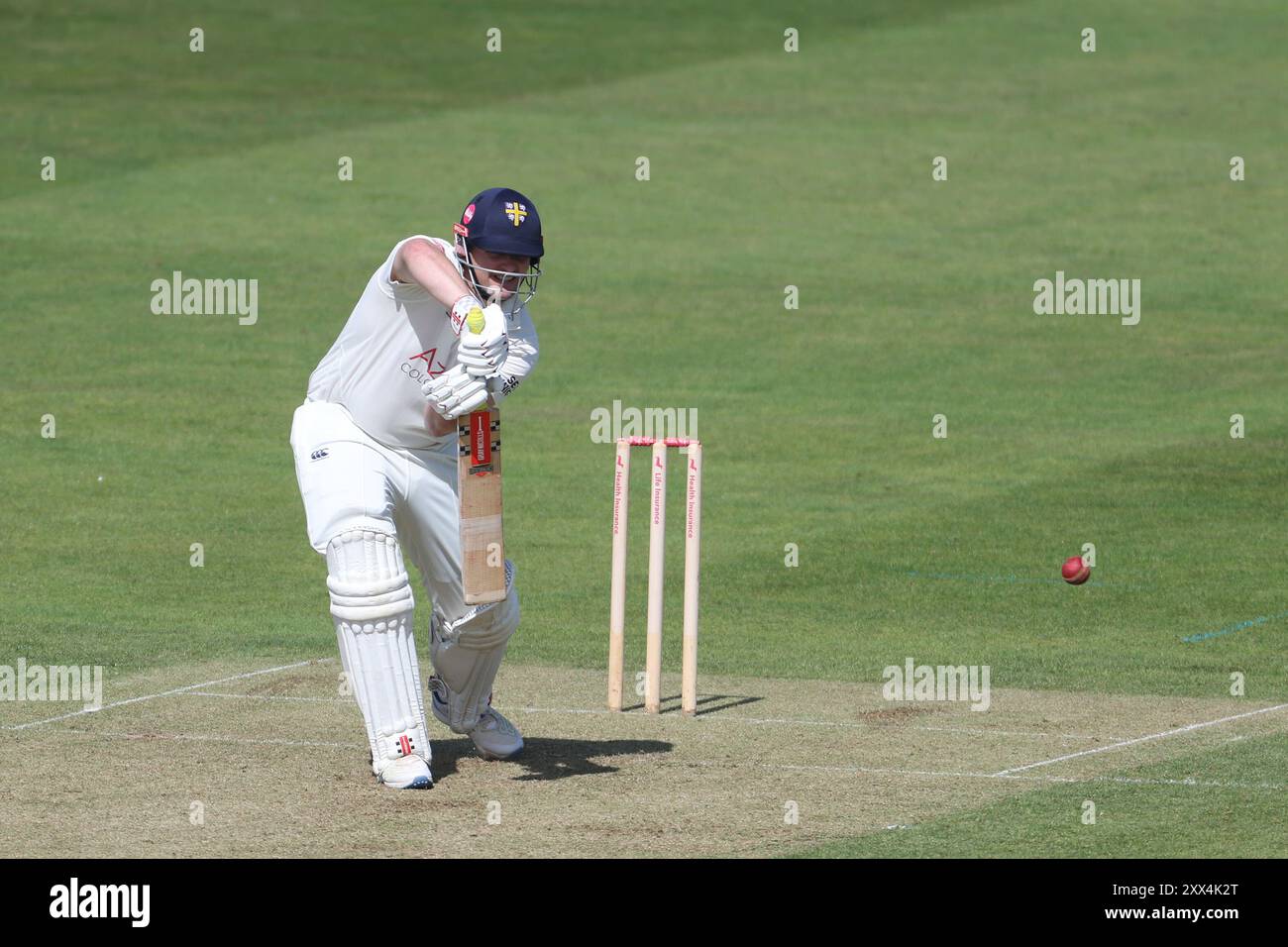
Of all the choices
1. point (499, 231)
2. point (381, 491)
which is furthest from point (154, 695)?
point (499, 231)

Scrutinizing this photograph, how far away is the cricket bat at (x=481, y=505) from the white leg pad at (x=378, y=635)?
0.27m

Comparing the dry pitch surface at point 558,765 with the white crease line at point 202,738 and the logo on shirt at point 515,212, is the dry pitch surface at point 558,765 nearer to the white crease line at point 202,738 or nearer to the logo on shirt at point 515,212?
the white crease line at point 202,738

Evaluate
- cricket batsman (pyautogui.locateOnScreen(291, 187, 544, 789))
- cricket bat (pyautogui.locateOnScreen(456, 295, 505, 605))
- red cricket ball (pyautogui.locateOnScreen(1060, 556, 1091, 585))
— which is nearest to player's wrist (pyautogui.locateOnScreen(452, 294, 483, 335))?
cricket batsman (pyautogui.locateOnScreen(291, 187, 544, 789))

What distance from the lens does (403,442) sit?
8.82 m

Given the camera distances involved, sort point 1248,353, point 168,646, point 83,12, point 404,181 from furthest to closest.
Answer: point 83,12, point 404,181, point 1248,353, point 168,646

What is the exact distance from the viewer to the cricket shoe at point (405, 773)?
8.62 metres

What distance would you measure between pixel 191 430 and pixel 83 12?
678 inches

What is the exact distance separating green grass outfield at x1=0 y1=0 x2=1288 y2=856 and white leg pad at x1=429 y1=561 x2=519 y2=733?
1.99 meters

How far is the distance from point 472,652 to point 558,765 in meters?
0.58

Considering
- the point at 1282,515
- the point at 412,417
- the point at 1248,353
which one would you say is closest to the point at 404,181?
the point at 1248,353

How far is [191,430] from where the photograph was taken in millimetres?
18219

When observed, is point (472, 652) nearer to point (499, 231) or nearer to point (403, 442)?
point (403, 442)

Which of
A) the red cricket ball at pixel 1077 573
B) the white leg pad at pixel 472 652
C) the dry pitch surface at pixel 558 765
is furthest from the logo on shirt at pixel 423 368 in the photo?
the red cricket ball at pixel 1077 573

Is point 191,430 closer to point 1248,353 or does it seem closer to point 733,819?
point 1248,353
